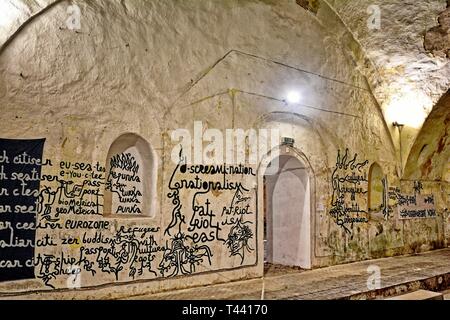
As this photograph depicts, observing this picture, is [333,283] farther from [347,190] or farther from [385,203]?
[385,203]

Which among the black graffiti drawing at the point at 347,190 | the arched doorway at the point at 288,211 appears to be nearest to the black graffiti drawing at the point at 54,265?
the arched doorway at the point at 288,211

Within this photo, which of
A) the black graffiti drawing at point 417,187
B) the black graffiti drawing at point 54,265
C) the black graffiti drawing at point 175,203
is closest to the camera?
the black graffiti drawing at point 54,265

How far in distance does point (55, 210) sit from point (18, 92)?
142cm

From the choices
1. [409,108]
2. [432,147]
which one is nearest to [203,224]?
[409,108]

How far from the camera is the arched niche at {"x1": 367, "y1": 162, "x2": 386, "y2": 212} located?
8086mm

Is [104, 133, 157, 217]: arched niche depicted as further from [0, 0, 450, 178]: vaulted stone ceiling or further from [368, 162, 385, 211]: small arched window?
[368, 162, 385, 211]: small arched window

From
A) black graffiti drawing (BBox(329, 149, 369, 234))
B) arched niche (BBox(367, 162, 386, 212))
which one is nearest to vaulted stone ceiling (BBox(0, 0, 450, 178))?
arched niche (BBox(367, 162, 386, 212))

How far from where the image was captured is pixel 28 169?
430cm

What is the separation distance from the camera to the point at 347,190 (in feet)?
24.3

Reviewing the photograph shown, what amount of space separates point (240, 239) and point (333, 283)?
1.55 m

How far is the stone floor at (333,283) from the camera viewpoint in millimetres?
4977

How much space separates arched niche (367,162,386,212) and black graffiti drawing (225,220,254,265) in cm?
346

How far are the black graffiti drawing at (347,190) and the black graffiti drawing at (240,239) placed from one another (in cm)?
205

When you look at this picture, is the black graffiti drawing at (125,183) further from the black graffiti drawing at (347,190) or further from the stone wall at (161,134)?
the black graffiti drawing at (347,190)
